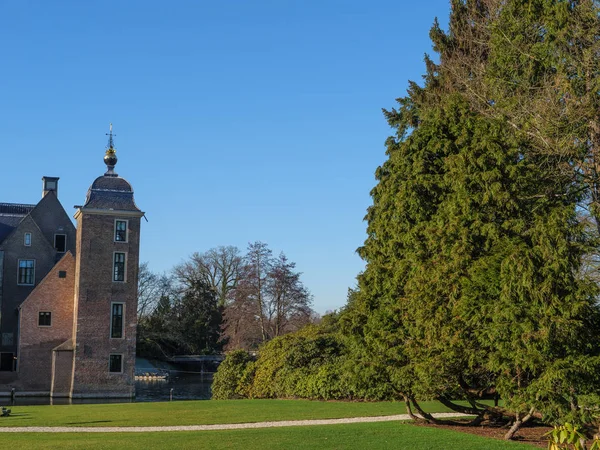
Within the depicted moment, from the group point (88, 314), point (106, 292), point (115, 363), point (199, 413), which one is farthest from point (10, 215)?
point (199, 413)

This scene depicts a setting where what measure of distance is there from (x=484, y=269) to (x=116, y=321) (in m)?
27.9

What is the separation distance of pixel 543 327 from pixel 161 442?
26.5ft

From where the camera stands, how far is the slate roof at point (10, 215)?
44259 millimetres

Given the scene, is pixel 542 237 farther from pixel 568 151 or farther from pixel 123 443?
pixel 123 443

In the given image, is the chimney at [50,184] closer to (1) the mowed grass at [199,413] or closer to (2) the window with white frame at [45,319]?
(2) the window with white frame at [45,319]

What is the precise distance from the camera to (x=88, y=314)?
1476 inches

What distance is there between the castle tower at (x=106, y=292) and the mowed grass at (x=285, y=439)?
69.6 ft

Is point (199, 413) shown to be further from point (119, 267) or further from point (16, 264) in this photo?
point (16, 264)

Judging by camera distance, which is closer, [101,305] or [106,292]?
[101,305]

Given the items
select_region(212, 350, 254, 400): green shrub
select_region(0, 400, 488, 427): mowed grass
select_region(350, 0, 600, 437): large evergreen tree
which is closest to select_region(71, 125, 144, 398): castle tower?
select_region(212, 350, 254, 400): green shrub

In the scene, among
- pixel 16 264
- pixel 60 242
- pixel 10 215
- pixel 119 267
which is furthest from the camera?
pixel 10 215

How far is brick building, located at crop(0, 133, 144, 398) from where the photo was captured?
3725 cm

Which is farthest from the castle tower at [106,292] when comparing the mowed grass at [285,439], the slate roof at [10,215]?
the mowed grass at [285,439]

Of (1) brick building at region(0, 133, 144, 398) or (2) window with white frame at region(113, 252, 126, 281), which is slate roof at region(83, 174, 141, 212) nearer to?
(1) brick building at region(0, 133, 144, 398)
